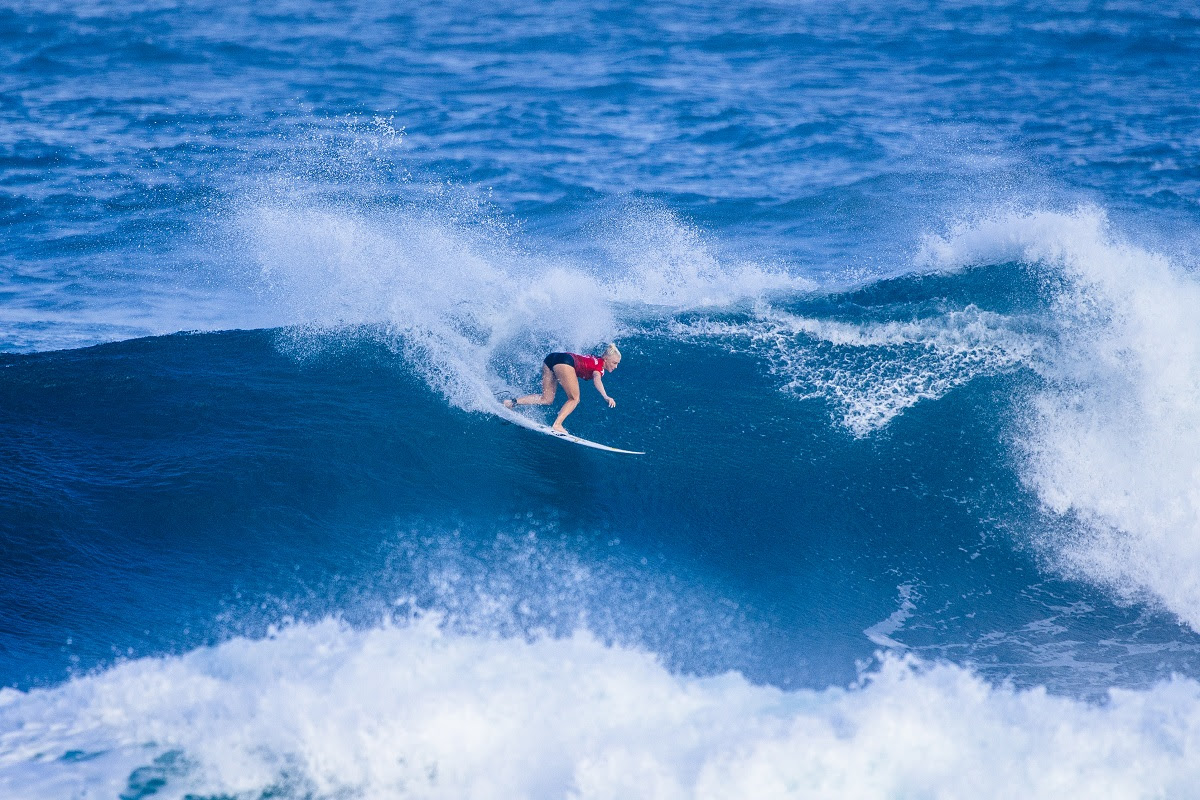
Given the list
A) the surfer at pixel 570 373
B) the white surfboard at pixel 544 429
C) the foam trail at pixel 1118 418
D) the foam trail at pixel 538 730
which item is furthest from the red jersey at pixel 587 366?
the foam trail at pixel 1118 418

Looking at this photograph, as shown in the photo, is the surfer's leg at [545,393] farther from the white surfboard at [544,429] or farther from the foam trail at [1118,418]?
the foam trail at [1118,418]

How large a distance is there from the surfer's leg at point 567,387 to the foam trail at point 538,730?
10.5 ft

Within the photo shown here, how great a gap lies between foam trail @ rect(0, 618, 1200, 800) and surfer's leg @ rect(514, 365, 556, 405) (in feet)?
11.2

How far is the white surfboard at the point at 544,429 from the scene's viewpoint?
424 inches

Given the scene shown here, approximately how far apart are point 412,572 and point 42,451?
15.0ft

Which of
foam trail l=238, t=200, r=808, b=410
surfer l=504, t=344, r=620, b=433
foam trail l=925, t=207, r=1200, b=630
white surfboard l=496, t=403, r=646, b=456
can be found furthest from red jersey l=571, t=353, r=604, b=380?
foam trail l=925, t=207, r=1200, b=630

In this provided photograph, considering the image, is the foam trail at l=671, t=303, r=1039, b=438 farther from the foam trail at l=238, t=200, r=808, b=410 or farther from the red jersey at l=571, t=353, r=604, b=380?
the red jersey at l=571, t=353, r=604, b=380

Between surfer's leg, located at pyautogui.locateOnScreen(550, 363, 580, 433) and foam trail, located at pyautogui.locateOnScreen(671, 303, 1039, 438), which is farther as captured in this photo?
foam trail, located at pyautogui.locateOnScreen(671, 303, 1039, 438)

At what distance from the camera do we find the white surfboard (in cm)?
1077

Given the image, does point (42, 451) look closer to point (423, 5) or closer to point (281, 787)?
point (281, 787)

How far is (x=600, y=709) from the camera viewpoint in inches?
299

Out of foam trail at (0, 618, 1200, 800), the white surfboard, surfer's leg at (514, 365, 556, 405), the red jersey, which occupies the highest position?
the red jersey

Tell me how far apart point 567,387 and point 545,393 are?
1.11ft

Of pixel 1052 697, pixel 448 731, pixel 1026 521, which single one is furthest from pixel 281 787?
pixel 1026 521
